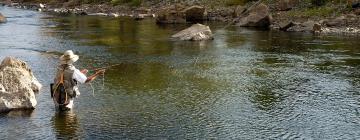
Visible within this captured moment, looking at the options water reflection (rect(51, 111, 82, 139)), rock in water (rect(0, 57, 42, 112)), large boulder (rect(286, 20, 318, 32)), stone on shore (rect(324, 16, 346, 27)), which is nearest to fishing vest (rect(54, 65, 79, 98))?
water reflection (rect(51, 111, 82, 139))

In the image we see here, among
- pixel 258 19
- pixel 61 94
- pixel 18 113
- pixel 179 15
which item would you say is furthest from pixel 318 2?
pixel 18 113

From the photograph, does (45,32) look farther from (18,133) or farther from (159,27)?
(18,133)

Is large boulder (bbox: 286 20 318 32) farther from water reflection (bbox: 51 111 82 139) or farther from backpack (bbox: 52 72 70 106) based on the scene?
water reflection (bbox: 51 111 82 139)

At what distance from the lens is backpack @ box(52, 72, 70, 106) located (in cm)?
1573

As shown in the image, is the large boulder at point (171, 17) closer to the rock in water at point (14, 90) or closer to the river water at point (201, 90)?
the river water at point (201, 90)

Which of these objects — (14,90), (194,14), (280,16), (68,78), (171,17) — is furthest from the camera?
(194,14)

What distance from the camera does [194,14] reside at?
5566 centimetres

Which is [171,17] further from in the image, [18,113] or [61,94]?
[18,113]

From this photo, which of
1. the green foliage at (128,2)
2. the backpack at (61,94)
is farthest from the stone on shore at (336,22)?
the green foliage at (128,2)

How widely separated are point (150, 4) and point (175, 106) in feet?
190

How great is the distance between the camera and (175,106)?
56.3 ft

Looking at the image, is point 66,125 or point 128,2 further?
point 128,2

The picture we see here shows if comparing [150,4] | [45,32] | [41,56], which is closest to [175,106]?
[41,56]

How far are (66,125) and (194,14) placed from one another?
137ft
